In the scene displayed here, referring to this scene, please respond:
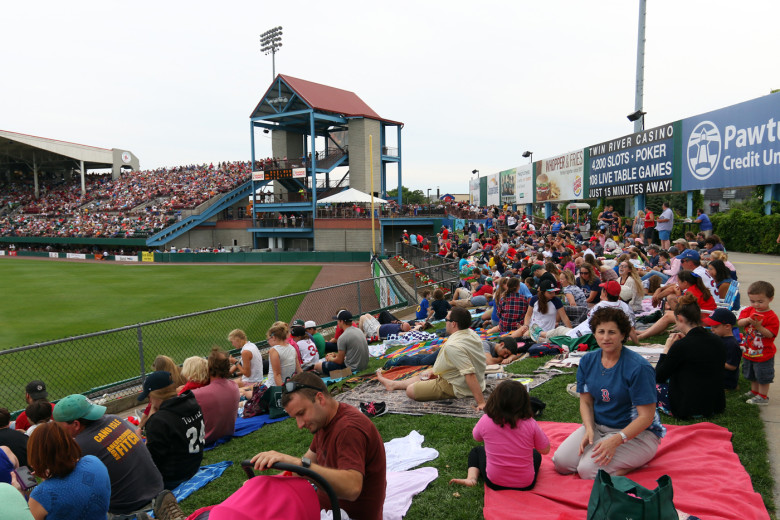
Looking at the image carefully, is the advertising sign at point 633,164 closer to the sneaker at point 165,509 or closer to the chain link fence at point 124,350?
the chain link fence at point 124,350

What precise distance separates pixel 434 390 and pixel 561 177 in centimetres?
2951

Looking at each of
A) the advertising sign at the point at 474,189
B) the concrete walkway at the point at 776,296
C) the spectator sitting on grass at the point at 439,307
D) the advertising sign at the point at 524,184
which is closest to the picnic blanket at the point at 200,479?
the concrete walkway at the point at 776,296

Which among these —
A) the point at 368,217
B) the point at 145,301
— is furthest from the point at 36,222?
the point at 145,301

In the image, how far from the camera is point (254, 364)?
8367mm

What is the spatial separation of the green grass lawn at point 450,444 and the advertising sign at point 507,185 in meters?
38.0

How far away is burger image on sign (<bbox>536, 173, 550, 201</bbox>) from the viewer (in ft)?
117

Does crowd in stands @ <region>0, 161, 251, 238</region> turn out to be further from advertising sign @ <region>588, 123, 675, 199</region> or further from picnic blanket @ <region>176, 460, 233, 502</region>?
picnic blanket @ <region>176, 460, 233, 502</region>

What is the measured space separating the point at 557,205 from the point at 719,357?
40.1 m

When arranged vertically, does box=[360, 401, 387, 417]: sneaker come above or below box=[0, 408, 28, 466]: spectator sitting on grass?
below

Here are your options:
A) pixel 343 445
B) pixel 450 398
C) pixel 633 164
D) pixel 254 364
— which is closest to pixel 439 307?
pixel 254 364

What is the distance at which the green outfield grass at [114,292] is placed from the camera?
17.3 metres

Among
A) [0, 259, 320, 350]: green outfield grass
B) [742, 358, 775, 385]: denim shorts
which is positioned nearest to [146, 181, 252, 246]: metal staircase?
[0, 259, 320, 350]: green outfield grass

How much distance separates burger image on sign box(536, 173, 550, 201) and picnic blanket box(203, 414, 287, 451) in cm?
3155

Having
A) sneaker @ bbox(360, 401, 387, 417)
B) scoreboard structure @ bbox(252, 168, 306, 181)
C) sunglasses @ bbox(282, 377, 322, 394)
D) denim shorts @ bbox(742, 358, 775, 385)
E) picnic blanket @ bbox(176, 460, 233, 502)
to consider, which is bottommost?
picnic blanket @ bbox(176, 460, 233, 502)
